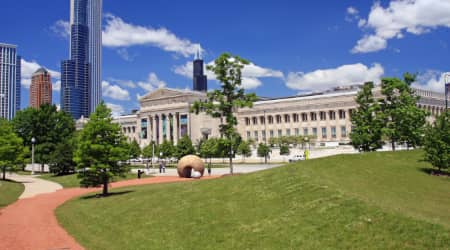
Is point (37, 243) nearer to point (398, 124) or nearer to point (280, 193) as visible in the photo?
point (280, 193)

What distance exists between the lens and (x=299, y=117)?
125 metres

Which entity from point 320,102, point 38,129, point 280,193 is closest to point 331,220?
point 280,193

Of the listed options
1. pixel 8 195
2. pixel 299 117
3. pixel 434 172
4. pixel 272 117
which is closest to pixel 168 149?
pixel 299 117

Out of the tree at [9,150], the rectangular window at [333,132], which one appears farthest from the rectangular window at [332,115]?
the tree at [9,150]

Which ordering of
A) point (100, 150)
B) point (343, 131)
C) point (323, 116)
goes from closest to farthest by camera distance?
1. point (100, 150)
2. point (343, 131)
3. point (323, 116)

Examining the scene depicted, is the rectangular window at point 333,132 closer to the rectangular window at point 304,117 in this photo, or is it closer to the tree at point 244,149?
the rectangular window at point 304,117

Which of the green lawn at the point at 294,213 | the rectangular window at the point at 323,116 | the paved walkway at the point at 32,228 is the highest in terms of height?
the rectangular window at the point at 323,116

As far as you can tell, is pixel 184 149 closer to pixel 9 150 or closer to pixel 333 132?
pixel 9 150

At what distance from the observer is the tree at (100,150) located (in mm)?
32781

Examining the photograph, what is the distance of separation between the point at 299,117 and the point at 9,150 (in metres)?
86.4

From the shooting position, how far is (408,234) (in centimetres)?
1221

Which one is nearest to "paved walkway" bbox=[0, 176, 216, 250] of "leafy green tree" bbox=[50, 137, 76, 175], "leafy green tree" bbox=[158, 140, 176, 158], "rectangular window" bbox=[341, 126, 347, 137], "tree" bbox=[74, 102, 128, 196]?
"tree" bbox=[74, 102, 128, 196]

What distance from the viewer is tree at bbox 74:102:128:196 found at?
108 feet

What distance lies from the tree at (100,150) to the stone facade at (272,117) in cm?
6722
